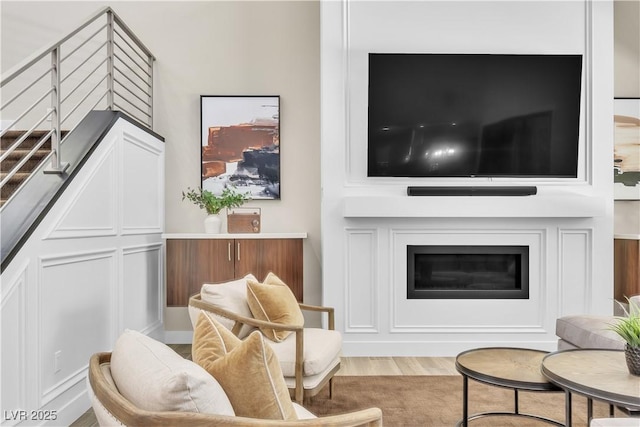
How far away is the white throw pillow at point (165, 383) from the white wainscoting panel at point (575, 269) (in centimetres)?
366

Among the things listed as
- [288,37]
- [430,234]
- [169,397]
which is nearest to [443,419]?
[430,234]

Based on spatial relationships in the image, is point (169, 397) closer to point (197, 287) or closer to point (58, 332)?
point (58, 332)

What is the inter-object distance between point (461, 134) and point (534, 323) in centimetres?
171

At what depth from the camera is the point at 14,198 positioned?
248cm

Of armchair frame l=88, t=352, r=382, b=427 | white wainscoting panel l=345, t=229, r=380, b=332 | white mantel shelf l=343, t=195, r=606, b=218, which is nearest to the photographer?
armchair frame l=88, t=352, r=382, b=427

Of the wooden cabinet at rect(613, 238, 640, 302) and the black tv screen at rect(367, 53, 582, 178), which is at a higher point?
the black tv screen at rect(367, 53, 582, 178)

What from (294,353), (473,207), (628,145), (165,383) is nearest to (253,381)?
(165,383)

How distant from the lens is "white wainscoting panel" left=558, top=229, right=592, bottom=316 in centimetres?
416

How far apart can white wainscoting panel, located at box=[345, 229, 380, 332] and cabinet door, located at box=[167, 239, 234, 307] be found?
40.2 inches

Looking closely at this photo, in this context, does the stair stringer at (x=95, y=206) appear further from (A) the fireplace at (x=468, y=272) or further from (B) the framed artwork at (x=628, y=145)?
(B) the framed artwork at (x=628, y=145)

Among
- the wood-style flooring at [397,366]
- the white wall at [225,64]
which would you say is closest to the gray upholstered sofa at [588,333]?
the wood-style flooring at [397,366]

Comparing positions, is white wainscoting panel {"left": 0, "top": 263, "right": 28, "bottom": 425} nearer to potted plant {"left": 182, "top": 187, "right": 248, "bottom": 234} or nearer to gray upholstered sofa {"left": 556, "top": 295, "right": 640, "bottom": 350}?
potted plant {"left": 182, "top": 187, "right": 248, "bottom": 234}

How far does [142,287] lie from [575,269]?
361 centimetres

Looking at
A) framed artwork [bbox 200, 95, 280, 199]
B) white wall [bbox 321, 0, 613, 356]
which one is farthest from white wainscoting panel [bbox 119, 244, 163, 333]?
white wall [bbox 321, 0, 613, 356]
